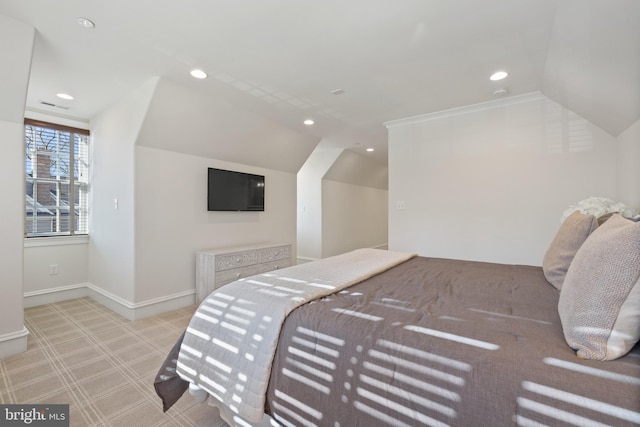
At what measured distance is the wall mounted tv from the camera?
3.73 m

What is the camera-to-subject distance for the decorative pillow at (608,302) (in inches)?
31.2

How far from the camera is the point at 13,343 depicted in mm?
2221

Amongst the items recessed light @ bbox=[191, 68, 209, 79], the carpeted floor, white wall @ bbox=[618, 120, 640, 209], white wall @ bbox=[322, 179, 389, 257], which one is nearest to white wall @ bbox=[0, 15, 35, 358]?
the carpeted floor

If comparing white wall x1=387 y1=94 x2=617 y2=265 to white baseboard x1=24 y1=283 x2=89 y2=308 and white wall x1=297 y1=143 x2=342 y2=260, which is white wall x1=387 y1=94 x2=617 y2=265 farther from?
white baseboard x1=24 y1=283 x2=89 y2=308

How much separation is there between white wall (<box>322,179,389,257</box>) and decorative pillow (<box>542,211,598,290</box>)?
4515 millimetres

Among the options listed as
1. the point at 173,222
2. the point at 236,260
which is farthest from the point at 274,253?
the point at 173,222

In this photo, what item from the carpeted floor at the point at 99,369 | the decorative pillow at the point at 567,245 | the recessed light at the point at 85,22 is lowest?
the carpeted floor at the point at 99,369

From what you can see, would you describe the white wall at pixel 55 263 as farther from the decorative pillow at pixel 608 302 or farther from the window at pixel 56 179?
the decorative pillow at pixel 608 302

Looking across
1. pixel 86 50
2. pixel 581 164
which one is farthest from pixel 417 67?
pixel 86 50

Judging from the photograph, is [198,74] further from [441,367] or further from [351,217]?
[351,217]

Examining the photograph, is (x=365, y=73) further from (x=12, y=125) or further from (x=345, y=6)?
(x=12, y=125)

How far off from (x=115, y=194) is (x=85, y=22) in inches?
76.8

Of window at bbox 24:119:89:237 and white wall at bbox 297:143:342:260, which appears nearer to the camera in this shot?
window at bbox 24:119:89:237

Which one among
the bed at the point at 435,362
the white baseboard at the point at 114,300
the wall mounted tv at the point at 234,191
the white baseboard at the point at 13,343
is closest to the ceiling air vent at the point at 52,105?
the wall mounted tv at the point at 234,191
